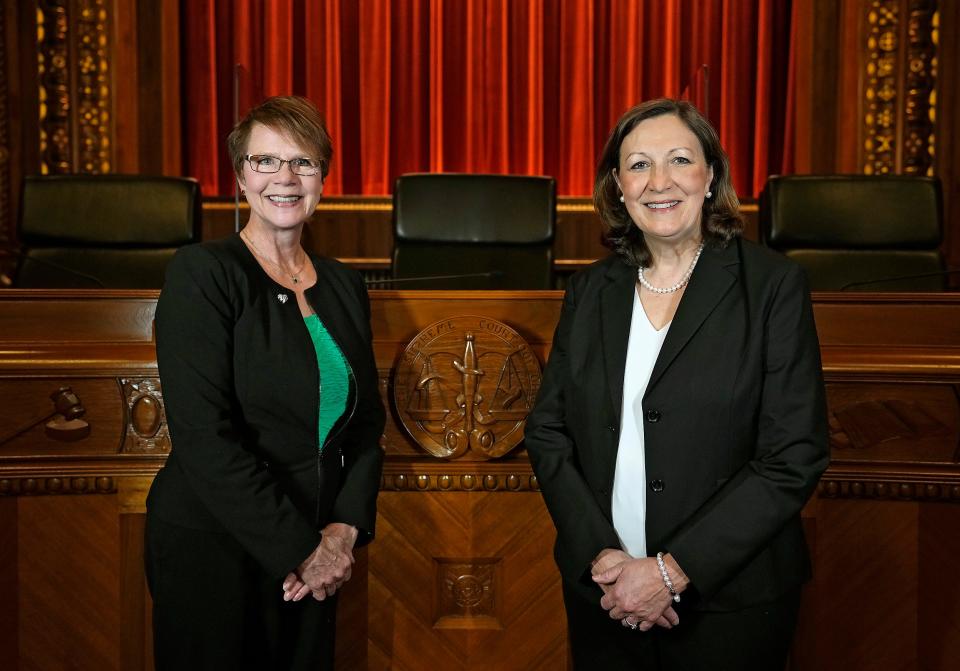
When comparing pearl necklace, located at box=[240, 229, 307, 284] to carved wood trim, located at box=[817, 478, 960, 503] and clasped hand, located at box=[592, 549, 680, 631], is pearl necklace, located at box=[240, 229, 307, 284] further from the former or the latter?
carved wood trim, located at box=[817, 478, 960, 503]

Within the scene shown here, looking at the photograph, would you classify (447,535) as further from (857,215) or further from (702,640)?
(857,215)

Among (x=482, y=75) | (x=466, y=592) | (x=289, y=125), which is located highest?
(x=482, y=75)

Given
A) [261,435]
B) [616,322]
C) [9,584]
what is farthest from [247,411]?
[9,584]

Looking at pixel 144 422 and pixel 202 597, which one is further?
pixel 144 422

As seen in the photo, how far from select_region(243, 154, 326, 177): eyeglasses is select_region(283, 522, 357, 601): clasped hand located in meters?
0.50

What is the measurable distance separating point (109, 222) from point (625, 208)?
92.7 inches

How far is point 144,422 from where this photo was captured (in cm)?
171

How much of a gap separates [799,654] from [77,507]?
132cm

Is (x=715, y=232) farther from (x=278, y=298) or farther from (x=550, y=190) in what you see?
(x=550, y=190)

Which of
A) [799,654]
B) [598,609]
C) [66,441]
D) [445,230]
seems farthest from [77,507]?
[445,230]

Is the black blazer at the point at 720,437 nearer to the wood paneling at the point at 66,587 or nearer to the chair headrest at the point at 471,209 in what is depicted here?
the wood paneling at the point at 66,587

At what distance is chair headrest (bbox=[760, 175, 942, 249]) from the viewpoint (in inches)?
127

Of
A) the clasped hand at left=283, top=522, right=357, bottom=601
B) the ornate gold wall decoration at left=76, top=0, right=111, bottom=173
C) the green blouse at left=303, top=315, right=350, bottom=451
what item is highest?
the ornate gold wall decoration at left=76, top=0, right=111, bottom=173

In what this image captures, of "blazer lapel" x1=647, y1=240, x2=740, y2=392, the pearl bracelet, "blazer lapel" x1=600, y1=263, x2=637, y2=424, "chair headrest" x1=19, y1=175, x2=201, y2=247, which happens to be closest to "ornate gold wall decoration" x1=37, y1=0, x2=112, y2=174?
"chair headrest" x1=19, y1=175, x2=201, y2=247
